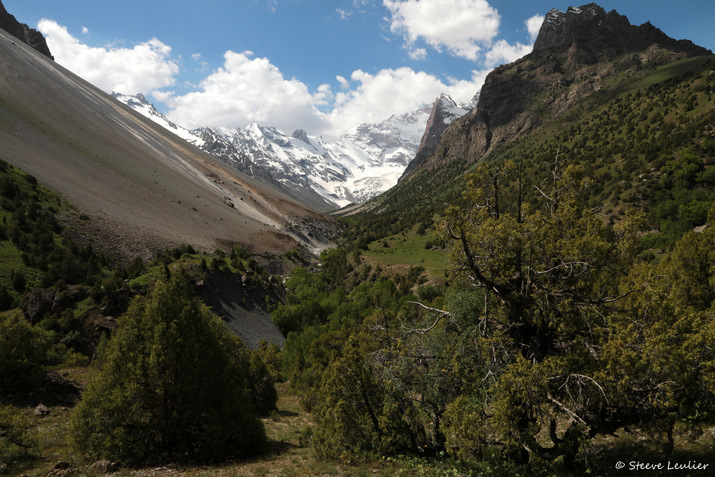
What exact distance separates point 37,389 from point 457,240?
22450 millimetres

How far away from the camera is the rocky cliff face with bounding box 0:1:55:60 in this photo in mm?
145000

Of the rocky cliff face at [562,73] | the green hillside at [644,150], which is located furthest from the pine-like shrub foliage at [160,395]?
the rocky cliff face at [562,73]

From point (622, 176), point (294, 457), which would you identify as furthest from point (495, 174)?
point (622, 176)

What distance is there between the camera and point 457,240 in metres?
10.4

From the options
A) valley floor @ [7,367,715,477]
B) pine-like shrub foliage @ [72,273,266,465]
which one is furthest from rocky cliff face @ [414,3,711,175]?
pine-like shrub foliage @ [72,273,266,465]

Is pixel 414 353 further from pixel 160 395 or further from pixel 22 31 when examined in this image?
pixel 22 31

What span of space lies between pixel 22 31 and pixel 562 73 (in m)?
241

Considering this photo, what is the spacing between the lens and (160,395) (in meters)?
13.3

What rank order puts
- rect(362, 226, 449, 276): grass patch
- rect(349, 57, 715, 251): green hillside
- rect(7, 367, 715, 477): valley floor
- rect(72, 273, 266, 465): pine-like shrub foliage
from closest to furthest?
rect(7, 367, 715, 477): valley floor, rect(72, 273, 266, 465): pine-like shrub foliage, rect(349, 57, 715, 251): green hillside, rect(362, 226, 449, 276): grass patch

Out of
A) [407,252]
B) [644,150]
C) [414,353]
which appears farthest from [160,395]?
[644,150]

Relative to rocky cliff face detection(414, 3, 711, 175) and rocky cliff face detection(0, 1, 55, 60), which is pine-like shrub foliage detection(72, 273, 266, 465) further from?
rocky cliff face detection(0, 1, 55, 60)

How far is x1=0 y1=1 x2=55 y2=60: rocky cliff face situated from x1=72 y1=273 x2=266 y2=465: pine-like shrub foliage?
668 feet

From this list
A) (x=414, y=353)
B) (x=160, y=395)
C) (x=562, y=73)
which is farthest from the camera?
(x=562, y=73)

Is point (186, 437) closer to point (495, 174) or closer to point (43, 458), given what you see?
point (43, 458)
